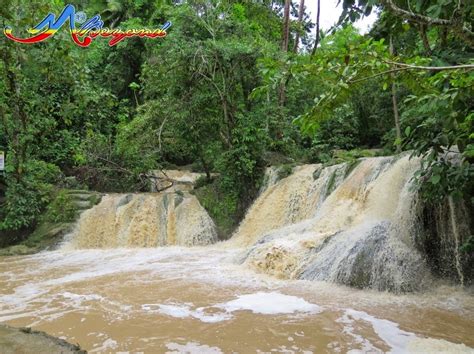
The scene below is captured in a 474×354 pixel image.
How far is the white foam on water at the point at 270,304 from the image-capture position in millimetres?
4938

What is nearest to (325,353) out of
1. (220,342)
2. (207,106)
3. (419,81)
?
(220,342)

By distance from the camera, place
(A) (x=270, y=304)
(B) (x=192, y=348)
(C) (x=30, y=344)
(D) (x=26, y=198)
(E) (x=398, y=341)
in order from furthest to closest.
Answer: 1. (D) (x=26, y=198)
2. (A) (x=270, y=304)
3. (E) (x=398, y=341)
4. (B) (x=192, y=348)
5. (C) (x=30, y=344)

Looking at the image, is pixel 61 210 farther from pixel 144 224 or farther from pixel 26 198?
pixel 144 224

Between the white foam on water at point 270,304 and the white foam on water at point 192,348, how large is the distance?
3.56 feet

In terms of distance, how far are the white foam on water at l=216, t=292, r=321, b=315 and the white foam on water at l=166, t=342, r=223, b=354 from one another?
108cm

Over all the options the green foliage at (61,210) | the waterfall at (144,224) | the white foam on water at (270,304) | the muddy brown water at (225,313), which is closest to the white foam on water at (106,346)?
the muddy brown water at (225,313)

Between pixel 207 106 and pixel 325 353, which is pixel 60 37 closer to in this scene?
pixel 325 353

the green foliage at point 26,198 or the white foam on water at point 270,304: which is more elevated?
the green foliage at point 26,198

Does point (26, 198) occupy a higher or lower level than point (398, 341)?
higher

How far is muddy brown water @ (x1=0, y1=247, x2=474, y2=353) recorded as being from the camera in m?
3.97

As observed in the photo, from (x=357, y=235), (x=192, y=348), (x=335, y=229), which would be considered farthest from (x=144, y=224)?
(x=192, y=348)

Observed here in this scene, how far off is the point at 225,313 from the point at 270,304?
24.2 inches

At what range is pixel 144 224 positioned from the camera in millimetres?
10875

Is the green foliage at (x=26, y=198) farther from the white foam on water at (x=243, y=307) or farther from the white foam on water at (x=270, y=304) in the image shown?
the white foam on water at (x=270, y=304)
